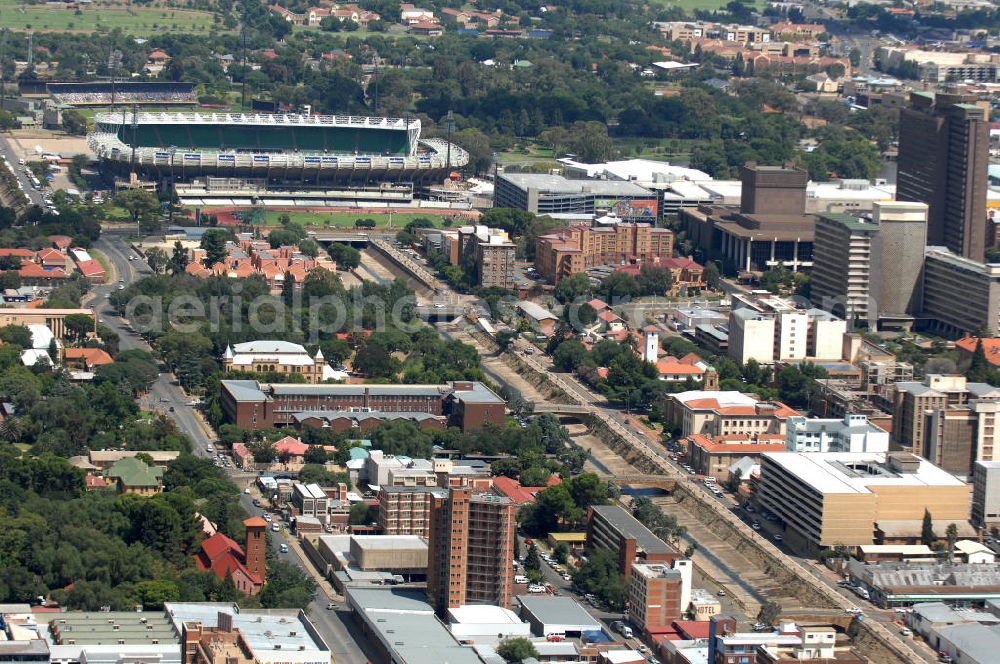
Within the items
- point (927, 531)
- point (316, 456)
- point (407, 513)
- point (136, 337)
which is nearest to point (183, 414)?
point (316, 456)

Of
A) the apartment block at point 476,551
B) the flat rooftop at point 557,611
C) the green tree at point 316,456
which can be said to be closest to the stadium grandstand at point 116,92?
the green tree at point 316,456

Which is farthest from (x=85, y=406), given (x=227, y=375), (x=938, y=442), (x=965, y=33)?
(x=965, y=33)

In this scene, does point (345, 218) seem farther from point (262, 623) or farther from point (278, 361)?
point (262, 623)

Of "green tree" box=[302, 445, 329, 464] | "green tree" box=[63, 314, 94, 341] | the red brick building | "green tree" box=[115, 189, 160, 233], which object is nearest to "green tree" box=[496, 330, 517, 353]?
the red brick building

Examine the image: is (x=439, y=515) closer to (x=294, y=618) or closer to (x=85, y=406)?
(x=294, y=618)

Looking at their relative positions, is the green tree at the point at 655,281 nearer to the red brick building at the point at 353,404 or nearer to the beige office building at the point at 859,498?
the red brick building at the point at 353,404

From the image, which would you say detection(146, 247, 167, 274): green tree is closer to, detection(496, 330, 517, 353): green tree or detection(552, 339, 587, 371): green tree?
detection(496, 330, 517, 353): green tree
